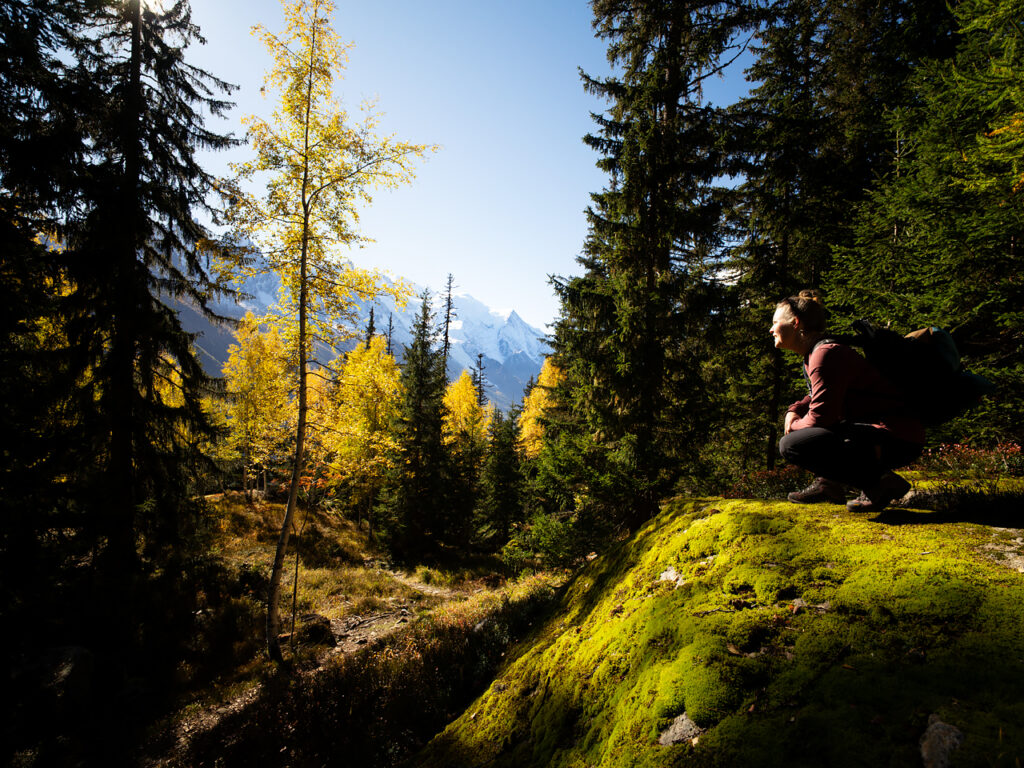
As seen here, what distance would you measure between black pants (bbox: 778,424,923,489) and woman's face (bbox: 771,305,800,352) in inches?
31.4

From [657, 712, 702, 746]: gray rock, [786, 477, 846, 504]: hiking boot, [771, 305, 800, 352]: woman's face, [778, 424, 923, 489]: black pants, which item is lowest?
[657, 712, 702, 746]: gray rock

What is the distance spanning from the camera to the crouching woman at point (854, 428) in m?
3.12

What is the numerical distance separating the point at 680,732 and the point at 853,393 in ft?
9.53

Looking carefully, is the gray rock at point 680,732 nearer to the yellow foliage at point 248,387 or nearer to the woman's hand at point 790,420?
the woman's hand at point 790,420

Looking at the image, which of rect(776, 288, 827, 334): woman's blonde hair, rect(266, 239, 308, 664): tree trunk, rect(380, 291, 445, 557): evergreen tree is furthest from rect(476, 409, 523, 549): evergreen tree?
rect(776, 288, 827, 334): woman's blonde hair

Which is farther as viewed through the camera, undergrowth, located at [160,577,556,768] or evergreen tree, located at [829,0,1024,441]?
evergreen tree, located at [829,0,1024,441]

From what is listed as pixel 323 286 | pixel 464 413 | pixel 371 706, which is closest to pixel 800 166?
pixel 323 286

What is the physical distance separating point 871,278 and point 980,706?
1043 cm

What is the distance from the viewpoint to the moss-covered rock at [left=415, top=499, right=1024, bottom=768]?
5.38ft

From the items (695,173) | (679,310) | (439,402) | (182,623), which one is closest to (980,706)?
(679,310)

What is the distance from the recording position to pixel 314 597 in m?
14.7

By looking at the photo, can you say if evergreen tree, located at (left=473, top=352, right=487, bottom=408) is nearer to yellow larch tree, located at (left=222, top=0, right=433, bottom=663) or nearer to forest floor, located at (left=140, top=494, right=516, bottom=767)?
forest floor, located at (left=140, top=494, right=516, bottom=767)

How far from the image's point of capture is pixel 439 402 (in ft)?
77.9

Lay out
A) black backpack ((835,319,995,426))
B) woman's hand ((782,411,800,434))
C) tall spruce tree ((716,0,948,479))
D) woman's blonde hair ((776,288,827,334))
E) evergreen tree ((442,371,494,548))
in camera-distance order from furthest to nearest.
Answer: evergreen tree ((442,371,494,548)), tall spruce tree ((716,0,948,479)), woman's hand ((782,411,800,434)), woman's blonde hair ((776,288,827,334)), black backpack ((835,319,995,426))
